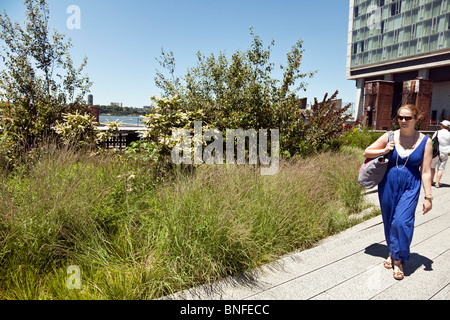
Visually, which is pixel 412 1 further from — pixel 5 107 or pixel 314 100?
pixel 5 107

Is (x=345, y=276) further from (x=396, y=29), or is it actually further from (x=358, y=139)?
(x=396, y=29)

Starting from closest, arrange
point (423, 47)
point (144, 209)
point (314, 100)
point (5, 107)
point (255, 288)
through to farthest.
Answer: point (255, 288) → point (144, 209) → point (5, 107) → point (314, 100) → point (423, 47)

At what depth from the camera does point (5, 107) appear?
6.19 metres

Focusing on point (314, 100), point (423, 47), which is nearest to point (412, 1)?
point (423, 47)

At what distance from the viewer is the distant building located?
122ft

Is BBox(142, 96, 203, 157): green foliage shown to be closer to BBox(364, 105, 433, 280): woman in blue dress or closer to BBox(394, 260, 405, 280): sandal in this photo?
BBox(364, 105, 433, 280): woman in blue dress

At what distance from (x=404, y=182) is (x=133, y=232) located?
2.98 metres

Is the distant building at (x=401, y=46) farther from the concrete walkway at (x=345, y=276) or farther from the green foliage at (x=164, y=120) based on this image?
the concrete walkway at (x=345, y=276)

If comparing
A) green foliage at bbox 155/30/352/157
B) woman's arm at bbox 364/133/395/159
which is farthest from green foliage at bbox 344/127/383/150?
woman's arm at bbox 364/133/395/159

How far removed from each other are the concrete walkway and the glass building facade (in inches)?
1677

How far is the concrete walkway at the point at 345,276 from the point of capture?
9.05 feet

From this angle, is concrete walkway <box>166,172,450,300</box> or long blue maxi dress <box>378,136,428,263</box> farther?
long blue maxi dress <box>378,136,428,263</box>

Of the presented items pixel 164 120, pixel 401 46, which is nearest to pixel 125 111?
pixel 164 120
